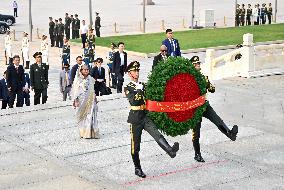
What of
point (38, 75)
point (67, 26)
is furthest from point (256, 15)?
point (38, 75)

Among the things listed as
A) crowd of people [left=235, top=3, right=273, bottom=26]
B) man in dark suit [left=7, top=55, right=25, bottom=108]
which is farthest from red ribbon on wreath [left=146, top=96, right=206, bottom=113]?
crowd of people [left=235, top=3, right=273, bottom=26]

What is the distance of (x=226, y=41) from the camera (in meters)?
35.9

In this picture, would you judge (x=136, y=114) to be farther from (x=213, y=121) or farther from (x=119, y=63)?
(x=119, y=63)

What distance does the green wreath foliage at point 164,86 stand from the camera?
37.8ft

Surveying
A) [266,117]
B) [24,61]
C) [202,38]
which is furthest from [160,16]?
[266,117]

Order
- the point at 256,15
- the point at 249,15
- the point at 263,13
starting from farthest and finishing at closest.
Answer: the point at 256,15, the point at 263,13, the point at 249,15

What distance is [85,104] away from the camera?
14680 millimetres

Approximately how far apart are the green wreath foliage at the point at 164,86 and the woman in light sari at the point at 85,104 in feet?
10.2

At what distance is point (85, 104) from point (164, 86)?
3.56 m

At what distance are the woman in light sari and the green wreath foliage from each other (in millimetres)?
3124

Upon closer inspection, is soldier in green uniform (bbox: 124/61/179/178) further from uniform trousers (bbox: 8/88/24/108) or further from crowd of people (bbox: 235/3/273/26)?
crowd of people (bbox: 235/3/273/26)

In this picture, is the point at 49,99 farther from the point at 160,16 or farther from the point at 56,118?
the point at 160,16

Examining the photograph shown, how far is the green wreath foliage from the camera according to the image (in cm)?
1153

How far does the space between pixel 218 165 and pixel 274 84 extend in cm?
978
